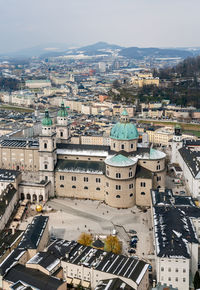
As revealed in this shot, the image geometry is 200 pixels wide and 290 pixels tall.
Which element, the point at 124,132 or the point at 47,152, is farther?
the point at 124,132

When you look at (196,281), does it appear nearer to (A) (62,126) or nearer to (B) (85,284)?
(B) (85,284)

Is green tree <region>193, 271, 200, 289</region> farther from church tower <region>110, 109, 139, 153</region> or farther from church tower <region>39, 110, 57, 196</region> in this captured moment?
church tower <region>39, 110, 57, 196</region>

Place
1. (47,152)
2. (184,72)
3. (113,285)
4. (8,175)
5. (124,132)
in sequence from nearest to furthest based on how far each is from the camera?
(113,285), (8,175), (47,152), (124,132), (184,72)

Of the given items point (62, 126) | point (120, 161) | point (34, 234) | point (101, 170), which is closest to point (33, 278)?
point (34, 234)

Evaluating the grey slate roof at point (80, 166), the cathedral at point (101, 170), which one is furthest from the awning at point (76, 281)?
the grey slate roof at point (80, 166)

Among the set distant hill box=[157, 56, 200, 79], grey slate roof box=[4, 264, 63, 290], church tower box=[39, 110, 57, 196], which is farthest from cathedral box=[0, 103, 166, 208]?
distant hill box=[157, 56, 200, 79]

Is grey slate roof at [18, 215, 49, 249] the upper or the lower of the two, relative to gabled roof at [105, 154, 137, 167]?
lower

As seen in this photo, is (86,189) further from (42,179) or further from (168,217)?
(168,217)

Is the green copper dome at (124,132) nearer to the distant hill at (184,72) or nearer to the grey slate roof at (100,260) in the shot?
the grey slate roof at (100,260)
